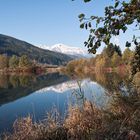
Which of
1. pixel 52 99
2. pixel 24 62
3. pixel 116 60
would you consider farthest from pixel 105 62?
pixel 52 99

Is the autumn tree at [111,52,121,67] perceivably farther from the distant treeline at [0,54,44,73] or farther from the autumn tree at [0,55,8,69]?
the autumn tree at [0,55,8,69]

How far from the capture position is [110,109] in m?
10.7

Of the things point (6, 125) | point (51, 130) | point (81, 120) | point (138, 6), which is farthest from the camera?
point (6, 125)

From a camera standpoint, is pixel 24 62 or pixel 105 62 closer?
pixel 105 62

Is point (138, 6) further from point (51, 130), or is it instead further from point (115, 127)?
point (51, 130)

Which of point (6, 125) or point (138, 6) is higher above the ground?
point (138, 6)

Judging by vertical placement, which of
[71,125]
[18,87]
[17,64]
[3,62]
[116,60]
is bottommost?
[18,87]

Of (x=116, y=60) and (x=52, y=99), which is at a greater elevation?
(x=116, y=60)

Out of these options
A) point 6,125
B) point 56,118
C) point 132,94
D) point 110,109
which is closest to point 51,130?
point 56,118

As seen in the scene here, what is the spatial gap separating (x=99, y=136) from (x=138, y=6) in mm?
3496

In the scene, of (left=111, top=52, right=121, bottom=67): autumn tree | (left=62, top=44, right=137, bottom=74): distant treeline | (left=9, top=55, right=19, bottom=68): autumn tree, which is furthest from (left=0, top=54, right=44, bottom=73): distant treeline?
(left=111, top=52, right=121, bottom=67): autumn tree

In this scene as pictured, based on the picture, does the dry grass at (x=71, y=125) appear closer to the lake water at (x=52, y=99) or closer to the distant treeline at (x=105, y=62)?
the lake water at (x=52, y=99)

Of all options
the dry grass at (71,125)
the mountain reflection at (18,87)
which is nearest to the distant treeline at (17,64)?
the mountain reflection at (18,87)

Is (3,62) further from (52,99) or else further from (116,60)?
(52,99)
